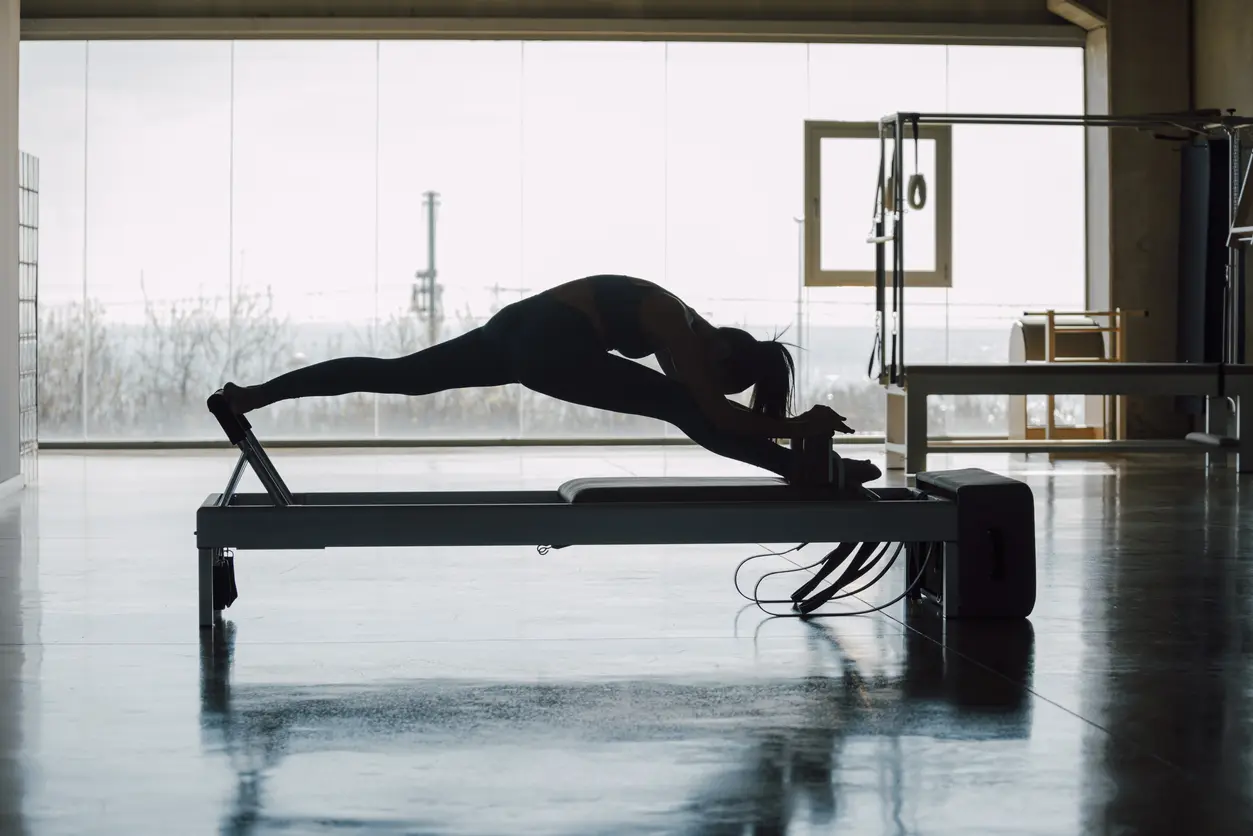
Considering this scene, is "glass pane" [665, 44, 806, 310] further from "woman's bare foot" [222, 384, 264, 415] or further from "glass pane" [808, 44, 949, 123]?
"woman's bare foot" [222, 384, 264, 415]

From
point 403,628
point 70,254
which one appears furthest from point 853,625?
point 70,254

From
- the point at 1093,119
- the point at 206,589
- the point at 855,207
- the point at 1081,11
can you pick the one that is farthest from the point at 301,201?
the point at 206,589

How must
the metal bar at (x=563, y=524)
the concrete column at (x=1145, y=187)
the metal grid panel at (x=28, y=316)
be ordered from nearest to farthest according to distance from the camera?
the metal bar at (x=563, y=524)
the metal grid panel at (x=28, y=316)
the concrete column at (x=1145, y=187)

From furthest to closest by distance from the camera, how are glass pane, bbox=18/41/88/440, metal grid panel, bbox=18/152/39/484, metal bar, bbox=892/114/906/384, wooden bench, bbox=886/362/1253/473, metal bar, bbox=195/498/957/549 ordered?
glass pane, bbox=18/41/88/440 → wooden bench, bbox=886/362/1253/473 → metal bar, bbox=892/114/906/384 → metal grid panel, bbox=18/152/39/484 → metal bar, bbox=195/498/957/549

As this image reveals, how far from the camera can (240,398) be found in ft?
10.8

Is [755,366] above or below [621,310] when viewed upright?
below

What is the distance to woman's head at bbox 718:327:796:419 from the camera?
3330 millimetres

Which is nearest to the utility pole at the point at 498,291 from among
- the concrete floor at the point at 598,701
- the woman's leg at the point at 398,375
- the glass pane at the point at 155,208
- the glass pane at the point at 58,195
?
the glass pane at the point at 155,208

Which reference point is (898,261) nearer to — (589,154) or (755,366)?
(589,154)

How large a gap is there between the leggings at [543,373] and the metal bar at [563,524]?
10.1 inches

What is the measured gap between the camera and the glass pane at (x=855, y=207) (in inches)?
382

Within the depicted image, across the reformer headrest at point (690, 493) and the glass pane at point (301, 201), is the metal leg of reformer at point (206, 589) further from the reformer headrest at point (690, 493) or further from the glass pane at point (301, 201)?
the glass pane at point (301, 201)

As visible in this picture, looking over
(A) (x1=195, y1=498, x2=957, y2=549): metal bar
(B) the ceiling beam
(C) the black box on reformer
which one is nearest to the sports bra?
(A) (x1=195, y1=498, x2=957, y2=549): metal bar

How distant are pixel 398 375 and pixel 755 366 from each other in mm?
825
